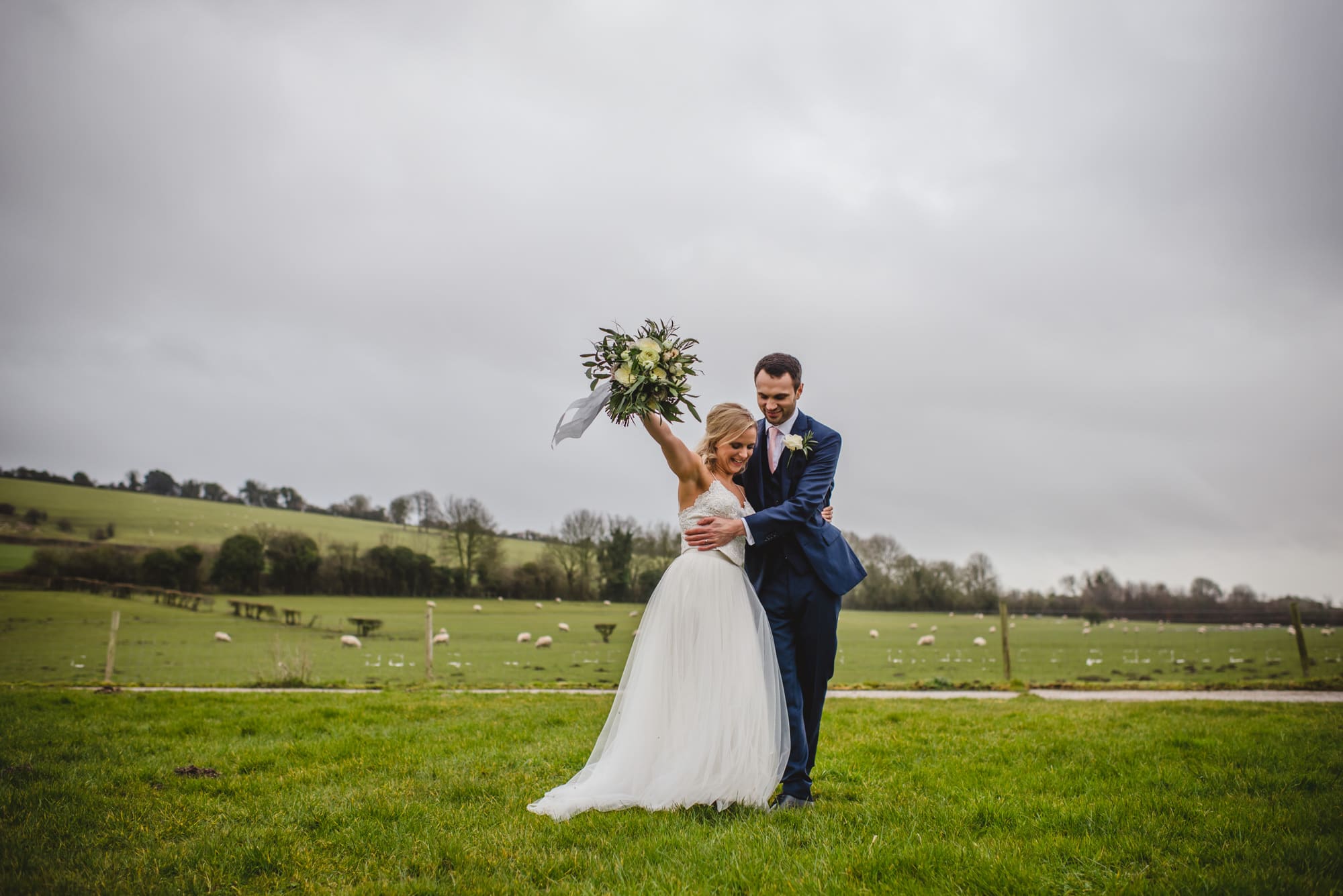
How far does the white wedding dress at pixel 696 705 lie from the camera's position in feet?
15.0

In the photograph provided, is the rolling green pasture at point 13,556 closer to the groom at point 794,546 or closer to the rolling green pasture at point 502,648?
the rolling green pasture at point 502,648

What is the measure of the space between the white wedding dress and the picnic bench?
136ft

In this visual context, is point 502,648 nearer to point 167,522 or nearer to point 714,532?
point 714,532

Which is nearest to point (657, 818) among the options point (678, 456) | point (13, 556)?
point (678, 456)

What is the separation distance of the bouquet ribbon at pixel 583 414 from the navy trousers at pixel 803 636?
5.69 feet

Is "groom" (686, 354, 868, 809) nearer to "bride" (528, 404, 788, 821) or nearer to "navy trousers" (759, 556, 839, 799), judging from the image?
"navy trousers" (759, 556, 839, 799)

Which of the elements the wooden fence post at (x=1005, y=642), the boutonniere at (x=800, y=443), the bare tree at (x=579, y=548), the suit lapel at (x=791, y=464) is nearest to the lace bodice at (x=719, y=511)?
the suit lapel at (x=791, y=464)

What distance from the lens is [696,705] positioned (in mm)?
4762

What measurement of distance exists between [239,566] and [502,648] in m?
35.3

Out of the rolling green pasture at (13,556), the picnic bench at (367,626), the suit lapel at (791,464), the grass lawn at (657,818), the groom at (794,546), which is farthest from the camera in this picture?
the rolling green pasture at (13,556)

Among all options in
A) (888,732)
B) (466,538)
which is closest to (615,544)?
(466,538)

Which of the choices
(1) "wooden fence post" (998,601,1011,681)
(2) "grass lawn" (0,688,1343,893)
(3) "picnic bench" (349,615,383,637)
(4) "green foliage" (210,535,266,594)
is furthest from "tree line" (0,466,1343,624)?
(2) "grass lawn" (0,688,1343,893)

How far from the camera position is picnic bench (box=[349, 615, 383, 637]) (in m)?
42.6

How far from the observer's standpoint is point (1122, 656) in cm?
3128
